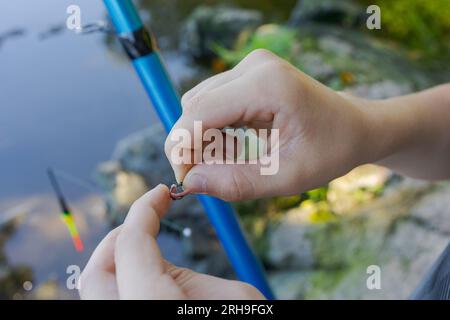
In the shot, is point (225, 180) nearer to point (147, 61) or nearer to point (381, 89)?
point (147, 61)

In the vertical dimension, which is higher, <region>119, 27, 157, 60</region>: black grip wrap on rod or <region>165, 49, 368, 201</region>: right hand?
<region>119, 27, 157, 60</region>: black grip wrap on rod

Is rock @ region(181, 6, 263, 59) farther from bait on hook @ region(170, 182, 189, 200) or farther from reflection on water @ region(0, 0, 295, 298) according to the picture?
bait on hook @ region(170, 182, 189, 200)

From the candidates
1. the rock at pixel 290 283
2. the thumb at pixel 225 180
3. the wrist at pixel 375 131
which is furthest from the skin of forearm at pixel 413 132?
the rock at pixel 290 283

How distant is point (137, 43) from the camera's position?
83 centimetres

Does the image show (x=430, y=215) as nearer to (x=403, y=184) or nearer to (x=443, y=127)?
(x=403, y=184)

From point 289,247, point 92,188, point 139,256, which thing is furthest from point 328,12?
point 139,256

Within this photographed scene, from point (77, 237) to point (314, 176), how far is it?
59 cm

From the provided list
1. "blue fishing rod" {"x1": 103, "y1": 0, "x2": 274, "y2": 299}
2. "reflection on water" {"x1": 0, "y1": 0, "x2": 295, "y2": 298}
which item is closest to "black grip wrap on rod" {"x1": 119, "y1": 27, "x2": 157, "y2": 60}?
"blue fishing rod" {"x1": 103, "y1": 0, "x2": 274, "y2": 299}

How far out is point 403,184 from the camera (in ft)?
4.75

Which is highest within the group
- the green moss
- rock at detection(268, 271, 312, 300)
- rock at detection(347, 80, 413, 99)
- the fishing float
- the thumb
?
the thumb

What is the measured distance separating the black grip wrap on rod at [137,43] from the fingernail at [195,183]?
31 cm

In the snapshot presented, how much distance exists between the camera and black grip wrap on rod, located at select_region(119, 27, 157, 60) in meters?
0.82

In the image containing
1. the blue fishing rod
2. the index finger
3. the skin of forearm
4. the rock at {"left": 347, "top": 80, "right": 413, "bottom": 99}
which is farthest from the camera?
the rock at {"left": 347, "top": 80, "right": 413, "bottom": 99}

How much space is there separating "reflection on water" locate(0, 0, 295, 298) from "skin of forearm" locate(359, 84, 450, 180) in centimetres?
50
